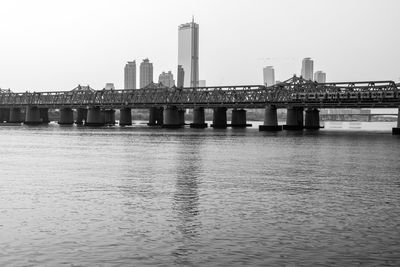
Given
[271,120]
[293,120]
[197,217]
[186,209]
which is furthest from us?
[293,120]

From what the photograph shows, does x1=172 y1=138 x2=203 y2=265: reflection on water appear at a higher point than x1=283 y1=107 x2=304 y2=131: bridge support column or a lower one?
lower

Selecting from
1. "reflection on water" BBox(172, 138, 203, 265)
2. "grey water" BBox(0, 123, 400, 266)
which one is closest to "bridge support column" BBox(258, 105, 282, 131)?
"reflection on water" BBox(172, 138, 203, 265)

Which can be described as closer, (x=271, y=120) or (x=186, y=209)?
(x=186, y=209)

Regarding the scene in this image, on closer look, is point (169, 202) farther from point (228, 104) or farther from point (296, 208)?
point (228, 104)

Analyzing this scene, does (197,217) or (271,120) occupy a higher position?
(271,120)

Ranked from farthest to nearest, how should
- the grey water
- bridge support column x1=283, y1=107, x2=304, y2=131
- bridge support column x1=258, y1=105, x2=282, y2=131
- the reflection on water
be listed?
bridge support column x1=283, y1=107, x2=304, y2=131 < bridge support column x1=258, y1=105, x2=282, y2=131 < the reflection on water < the grey water

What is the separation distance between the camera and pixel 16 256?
18766 mm

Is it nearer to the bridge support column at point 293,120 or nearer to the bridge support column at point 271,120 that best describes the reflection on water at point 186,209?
the bridge support column at point 271,120

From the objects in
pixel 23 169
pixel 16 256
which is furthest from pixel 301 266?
pixel 23 169

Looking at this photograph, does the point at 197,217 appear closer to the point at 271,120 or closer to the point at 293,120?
the point at 271,120

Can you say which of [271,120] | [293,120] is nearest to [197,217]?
[271,120]

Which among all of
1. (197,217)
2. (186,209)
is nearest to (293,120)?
(186,209)

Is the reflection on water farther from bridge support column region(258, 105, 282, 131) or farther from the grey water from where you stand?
bridge support column region(258, 105, 282, 131)

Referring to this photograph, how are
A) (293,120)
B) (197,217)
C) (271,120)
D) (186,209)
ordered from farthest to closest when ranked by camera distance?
(293,120), (271,120), (186,209), (197,217)
